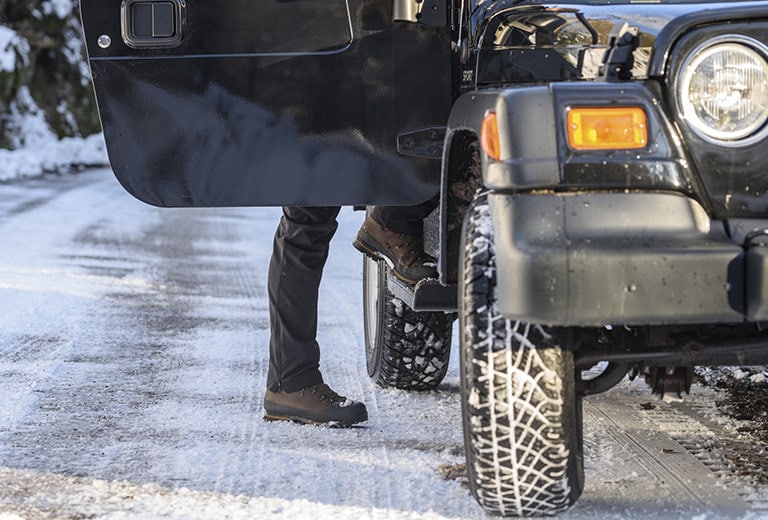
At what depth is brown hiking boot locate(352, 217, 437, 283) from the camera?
13.2 feet

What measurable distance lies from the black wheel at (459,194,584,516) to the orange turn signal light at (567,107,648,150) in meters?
0.32

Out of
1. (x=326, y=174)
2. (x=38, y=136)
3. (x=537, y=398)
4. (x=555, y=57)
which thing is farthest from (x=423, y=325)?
(x=38, y=136)

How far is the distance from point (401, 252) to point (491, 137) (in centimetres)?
138

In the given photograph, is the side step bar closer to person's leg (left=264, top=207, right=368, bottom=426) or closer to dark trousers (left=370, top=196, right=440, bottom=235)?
dark trousers (left=370, top=196, right=440, bottom=235)

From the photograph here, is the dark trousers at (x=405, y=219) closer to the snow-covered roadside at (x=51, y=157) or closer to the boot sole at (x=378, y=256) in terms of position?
the boot sole at (x=378, y=256)

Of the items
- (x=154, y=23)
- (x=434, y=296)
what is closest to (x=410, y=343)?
(x=434, y=296)

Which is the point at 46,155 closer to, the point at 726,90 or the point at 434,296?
the point at 434,296

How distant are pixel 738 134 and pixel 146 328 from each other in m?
3.89

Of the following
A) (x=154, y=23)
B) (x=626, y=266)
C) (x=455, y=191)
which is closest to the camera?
(x=626, y=266)

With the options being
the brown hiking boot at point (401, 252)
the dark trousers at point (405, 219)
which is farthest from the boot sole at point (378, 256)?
the dark trousers at point (405, 219)

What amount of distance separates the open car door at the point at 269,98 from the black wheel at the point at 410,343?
104 cm

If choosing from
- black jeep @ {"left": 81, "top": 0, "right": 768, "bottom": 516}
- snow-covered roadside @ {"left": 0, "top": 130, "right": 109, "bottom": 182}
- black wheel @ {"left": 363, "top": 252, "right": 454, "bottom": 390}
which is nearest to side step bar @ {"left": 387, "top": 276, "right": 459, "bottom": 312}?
black jeep @ {"left": 81, "top": 0, "right": 768, "bottom": 516}

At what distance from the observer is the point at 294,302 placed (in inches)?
165

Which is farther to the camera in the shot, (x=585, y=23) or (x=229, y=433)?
(x=229, y=433)
